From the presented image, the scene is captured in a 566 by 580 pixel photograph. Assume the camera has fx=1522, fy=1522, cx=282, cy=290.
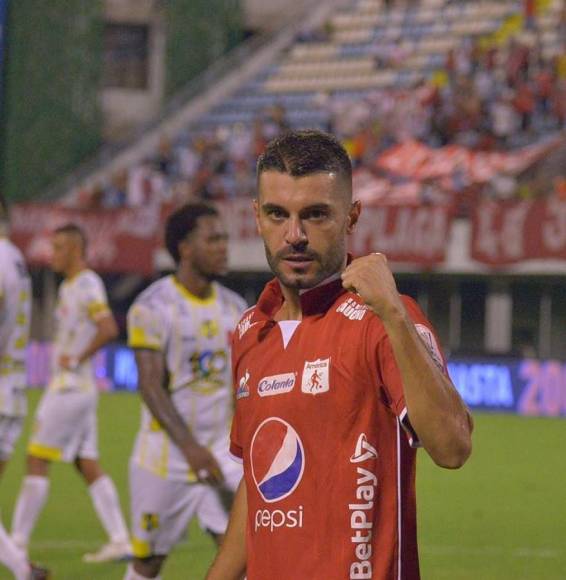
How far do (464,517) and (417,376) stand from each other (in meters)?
9.11

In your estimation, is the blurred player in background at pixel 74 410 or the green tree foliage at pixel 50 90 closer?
the blurred player in background at pixel 74 410

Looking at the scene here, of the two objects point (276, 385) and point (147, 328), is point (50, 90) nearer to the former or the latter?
point (147, 328)

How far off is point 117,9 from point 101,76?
78.6 inches

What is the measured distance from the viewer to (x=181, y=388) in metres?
7.00

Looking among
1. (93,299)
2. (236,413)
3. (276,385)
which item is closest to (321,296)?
(276,385)

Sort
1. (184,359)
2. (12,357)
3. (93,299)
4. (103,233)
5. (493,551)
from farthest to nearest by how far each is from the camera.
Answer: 1. (103,233)
2. (93,299)
3. (493,551)
4. (12,357)
5. (184,359)

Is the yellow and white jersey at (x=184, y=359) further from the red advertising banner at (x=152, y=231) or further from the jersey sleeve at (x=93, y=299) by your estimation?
the red advertising banner at (x=152, y=231)

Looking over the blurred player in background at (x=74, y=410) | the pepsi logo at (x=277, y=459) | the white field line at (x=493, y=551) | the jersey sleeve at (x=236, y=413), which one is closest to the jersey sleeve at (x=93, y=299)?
the blurred player in background at (x=74, y=410)

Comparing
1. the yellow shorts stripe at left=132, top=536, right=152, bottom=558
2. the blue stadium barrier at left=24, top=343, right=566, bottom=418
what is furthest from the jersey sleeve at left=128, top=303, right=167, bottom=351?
the blue stadium barrier at left=24, top=343, right=566, bottom=418

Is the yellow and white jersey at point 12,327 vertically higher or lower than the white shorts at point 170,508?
higher

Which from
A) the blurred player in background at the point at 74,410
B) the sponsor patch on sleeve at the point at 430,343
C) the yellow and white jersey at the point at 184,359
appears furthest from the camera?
the blurred player in background at the point at 74,410

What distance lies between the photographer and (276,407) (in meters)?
3.52

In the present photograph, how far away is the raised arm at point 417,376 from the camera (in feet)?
10.1

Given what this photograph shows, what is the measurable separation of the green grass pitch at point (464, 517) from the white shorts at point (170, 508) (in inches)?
82.1
